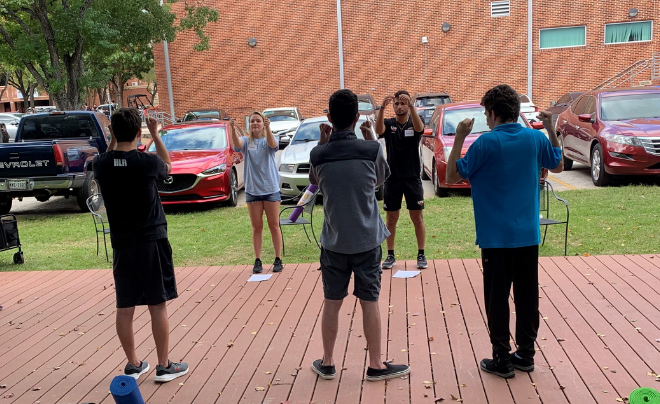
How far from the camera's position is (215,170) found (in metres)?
11.6

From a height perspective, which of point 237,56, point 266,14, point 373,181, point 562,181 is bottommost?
point 562,181

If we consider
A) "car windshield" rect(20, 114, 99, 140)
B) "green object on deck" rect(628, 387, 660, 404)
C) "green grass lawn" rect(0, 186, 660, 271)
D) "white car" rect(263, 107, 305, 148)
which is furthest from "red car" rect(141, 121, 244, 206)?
"green object on deck" rect(628, 387, 660, 404)

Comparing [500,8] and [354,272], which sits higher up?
[500,8]

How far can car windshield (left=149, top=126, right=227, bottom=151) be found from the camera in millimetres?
12594

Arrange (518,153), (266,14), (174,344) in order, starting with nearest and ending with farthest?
(518,153) → (174,344) → (266,14)

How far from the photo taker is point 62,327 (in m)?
5.71

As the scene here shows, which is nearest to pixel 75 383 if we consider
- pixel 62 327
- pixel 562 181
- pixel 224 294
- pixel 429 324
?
pixel 62 327

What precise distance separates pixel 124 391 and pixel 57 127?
1127 cm

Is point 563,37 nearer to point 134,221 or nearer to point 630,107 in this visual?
point 630,107

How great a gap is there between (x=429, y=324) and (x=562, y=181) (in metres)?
8.61

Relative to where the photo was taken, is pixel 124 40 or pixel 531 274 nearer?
pixel 531 274

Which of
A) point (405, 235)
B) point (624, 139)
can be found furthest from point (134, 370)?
point (624, 139)

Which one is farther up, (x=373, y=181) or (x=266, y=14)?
(x=266, y=14)

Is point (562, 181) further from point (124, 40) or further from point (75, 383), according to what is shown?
point (124, 40)
